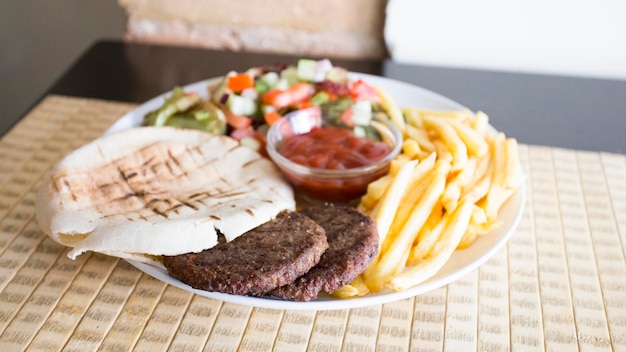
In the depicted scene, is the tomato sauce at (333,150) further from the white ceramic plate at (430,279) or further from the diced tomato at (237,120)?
the white ceramic plate at (430,279)

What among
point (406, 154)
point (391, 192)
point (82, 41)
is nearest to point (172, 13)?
point (82, 41)

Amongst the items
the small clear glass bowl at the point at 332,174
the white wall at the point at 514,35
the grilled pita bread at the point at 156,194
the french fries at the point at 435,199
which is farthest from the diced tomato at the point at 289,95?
the white wall at the point at 514,35

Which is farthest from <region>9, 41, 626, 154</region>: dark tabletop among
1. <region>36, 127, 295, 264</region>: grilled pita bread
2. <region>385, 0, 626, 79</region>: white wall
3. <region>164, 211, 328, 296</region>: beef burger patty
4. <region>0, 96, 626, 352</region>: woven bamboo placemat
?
<region>164, 211, 328, 296</region>: beef burger patty

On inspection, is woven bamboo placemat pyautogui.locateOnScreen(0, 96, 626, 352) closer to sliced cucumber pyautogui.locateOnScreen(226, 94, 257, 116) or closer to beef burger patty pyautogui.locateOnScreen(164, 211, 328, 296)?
beef burger patty pyautogui.locateOnScreen(164, 211, 328, 296)

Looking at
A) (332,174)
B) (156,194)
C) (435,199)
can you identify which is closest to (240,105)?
(332,174)

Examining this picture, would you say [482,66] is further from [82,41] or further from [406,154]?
[82,41]
